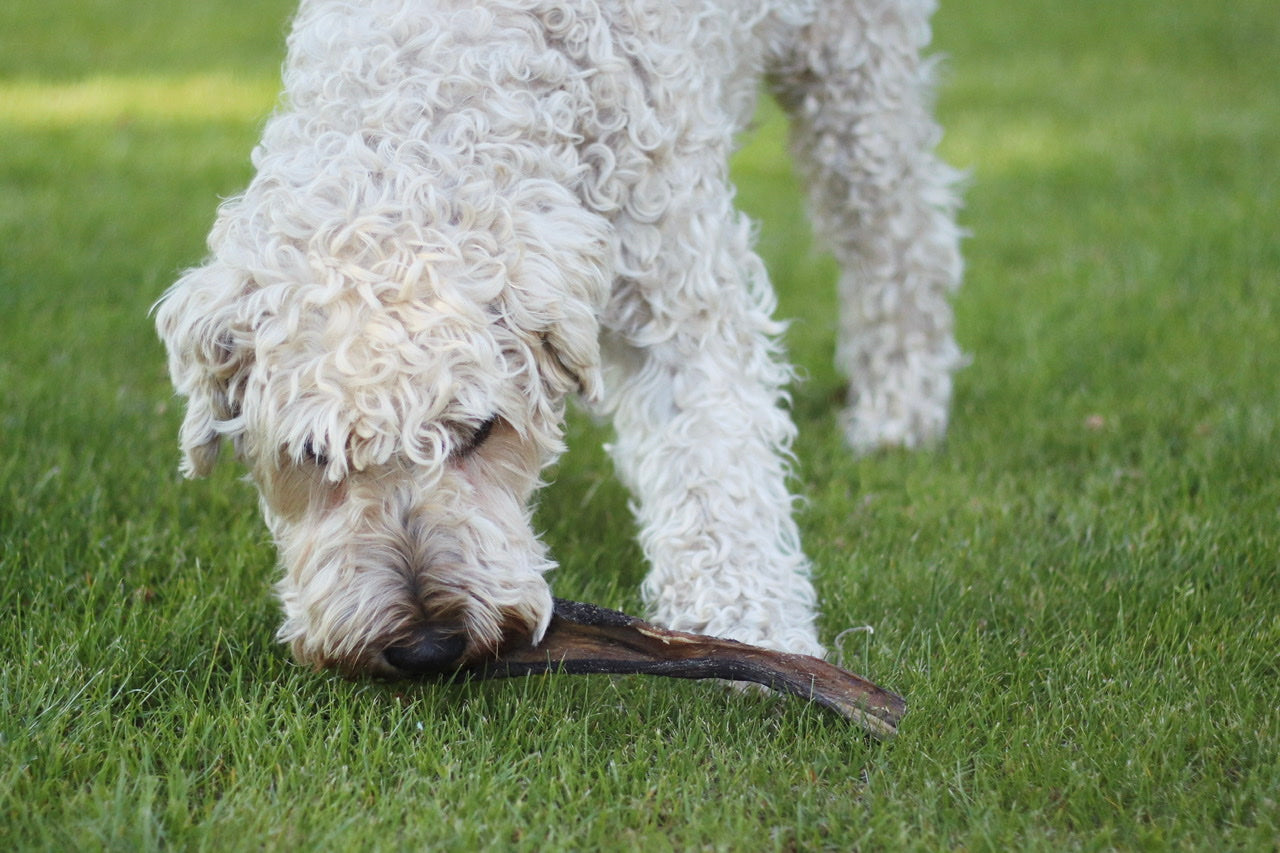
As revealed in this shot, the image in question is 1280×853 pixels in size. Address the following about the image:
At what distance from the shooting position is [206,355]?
303 centimetres

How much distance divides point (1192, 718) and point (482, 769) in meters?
1.62

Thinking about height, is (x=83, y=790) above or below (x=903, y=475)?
above

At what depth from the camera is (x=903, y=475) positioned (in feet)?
16.1

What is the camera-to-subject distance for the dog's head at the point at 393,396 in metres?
2.86

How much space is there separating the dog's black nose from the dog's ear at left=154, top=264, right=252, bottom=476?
27.3 inches

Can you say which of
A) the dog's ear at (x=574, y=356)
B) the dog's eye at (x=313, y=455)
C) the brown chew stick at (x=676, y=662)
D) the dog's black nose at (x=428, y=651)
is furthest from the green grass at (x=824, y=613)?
the dog's ear at (x=574, y=356)

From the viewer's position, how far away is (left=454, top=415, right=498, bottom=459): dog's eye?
304 centimetres

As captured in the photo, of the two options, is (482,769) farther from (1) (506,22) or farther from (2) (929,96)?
(2) (929,96)

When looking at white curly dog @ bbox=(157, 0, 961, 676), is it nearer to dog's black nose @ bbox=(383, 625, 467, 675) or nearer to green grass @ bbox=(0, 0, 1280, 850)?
dog's black nose @ bbox=(383, 625, 467, 675)

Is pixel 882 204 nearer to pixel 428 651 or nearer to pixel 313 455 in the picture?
pixel 313 455

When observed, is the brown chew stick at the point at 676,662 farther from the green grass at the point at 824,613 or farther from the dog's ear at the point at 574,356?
the dog's ear at the point at 574,356

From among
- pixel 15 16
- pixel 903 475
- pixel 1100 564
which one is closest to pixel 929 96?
pixel 903 475

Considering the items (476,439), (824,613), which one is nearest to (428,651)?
(476,439)

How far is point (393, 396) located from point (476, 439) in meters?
0.30
